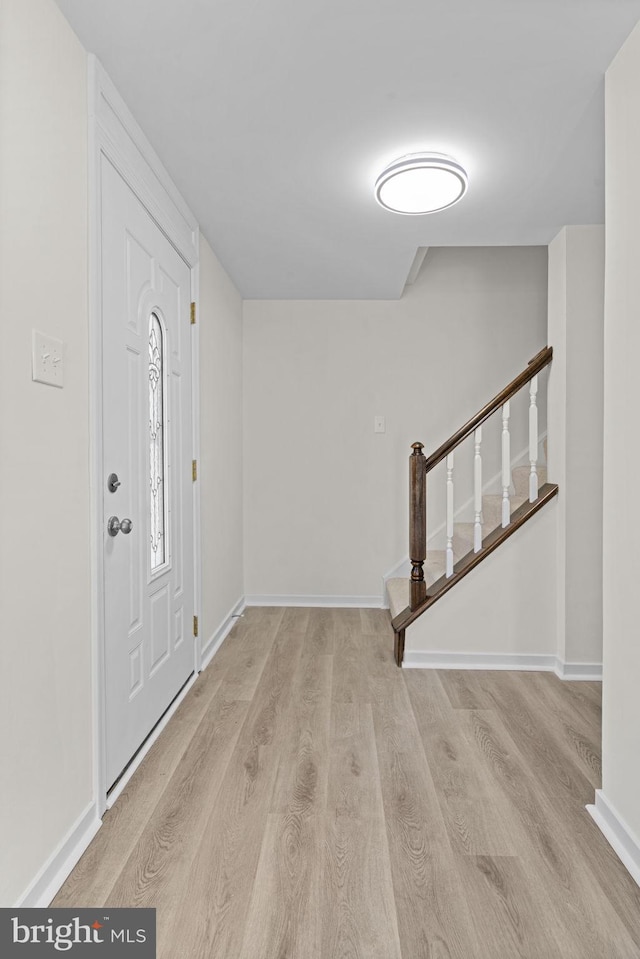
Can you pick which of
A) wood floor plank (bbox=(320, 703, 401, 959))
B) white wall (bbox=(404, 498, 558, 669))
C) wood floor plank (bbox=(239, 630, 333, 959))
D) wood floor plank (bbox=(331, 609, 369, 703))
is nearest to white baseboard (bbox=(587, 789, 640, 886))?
wood floor plank (bbox=(320, 703, 401, 959))

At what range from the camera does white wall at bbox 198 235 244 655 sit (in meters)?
3.22

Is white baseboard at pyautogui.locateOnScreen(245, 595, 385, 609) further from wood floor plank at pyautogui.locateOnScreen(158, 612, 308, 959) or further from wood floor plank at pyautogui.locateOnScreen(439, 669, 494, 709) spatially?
wood floor plank at pyautogui.locateOnScreen(158, 612, 308, 959)

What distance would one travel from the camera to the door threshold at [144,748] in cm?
190

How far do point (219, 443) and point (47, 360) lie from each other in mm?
2196

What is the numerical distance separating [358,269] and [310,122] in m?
1.63

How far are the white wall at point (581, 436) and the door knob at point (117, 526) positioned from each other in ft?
7.19

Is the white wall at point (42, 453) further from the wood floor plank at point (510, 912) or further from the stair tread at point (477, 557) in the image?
the stair tread at point (477, 557)

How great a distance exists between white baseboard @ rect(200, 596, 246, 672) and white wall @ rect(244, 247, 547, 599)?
29 cm

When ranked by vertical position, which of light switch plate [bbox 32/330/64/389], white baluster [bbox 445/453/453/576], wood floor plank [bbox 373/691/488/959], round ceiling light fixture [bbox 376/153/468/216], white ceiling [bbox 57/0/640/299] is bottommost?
wood floor plank [bbox 373/691/488/959]

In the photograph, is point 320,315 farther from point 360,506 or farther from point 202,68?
point 202,68

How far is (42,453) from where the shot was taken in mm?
1442

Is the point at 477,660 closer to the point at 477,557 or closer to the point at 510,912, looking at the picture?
the point at 477,557

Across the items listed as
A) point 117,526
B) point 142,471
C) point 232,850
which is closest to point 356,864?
point 232,850

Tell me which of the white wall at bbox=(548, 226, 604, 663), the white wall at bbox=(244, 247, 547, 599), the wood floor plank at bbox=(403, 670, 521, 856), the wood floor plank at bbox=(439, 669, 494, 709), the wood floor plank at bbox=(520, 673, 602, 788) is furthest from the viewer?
the white wall at bbox=(244, 247, 547, 599)
